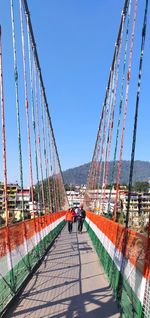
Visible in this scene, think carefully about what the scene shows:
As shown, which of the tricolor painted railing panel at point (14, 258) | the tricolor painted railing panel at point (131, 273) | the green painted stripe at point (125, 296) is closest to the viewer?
the tricolor painted railing panel at point (131, 273)

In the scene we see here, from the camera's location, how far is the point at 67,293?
8.13 m

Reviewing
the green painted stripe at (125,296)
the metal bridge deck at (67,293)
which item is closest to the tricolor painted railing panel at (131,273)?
the green painted stripe at (125,296)

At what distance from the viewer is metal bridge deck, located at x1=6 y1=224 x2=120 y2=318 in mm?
6699

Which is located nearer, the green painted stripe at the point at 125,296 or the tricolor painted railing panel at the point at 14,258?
the green painted stripe at the point at 125,296

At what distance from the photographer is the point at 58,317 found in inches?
251

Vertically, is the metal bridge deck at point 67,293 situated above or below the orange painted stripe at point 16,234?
below

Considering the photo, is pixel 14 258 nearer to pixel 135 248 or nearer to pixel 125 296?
pixel 125 296

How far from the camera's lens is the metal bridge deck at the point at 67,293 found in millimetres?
6699

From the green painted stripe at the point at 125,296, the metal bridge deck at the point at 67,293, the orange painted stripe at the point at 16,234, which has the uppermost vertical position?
the orange painted stripe at the point at 16,234

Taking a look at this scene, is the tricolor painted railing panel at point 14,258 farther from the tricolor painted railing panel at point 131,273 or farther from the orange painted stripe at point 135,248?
the orange painted stripe at point 135,248

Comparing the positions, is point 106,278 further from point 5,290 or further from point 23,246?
point 5,290

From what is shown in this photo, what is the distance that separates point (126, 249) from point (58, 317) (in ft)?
4.18

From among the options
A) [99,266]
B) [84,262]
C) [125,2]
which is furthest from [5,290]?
[125,2]

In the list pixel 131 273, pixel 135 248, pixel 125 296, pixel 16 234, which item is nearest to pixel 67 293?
pixel 16 234
